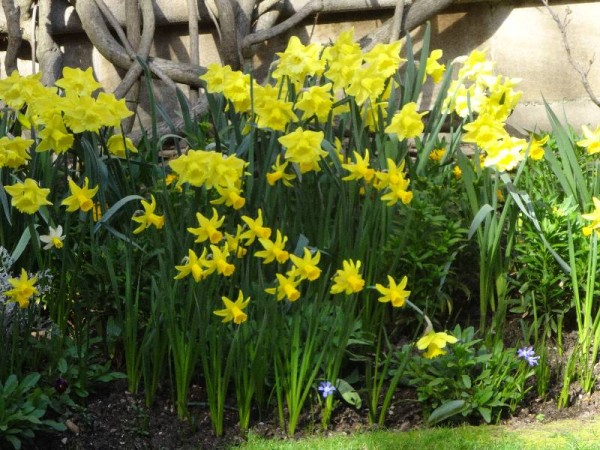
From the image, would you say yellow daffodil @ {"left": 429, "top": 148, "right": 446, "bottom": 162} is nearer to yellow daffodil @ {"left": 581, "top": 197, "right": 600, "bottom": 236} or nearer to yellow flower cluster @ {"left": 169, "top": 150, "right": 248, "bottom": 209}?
Result: yellow daffodil @ {"left": 581, "top": 197, "right": 600, "bottom": 236}

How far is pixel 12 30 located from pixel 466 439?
167 inches

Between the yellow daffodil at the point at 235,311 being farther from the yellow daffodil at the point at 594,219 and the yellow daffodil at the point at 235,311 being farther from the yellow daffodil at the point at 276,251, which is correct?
the yellow daffodil at the point at 594,219

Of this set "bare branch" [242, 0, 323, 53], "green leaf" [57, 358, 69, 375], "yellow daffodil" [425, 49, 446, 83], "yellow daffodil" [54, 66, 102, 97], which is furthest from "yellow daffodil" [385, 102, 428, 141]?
"bare branch" [242, 0, 323, 53]

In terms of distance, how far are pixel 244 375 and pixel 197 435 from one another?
0.75ft

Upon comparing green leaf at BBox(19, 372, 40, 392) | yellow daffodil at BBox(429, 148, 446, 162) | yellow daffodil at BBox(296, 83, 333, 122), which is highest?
yellow daffodil at BBox(296, 83, 333, 122)

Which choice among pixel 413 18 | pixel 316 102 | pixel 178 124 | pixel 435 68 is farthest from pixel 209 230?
pixel 413 18

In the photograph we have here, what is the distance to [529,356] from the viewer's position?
2.89 metres

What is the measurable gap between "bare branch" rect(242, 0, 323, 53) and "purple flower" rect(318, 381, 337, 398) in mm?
2993

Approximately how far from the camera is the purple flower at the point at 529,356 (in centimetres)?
285

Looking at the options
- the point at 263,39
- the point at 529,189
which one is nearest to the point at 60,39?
the point at 263,39

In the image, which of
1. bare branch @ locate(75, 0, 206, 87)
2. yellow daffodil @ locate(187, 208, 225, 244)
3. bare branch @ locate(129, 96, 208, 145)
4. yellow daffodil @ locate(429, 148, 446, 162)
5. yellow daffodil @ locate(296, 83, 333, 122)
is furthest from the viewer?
bare branch @ locate(75, 0, 206, 87)

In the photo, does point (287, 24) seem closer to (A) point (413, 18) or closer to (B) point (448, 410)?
(A) point (413, 18)

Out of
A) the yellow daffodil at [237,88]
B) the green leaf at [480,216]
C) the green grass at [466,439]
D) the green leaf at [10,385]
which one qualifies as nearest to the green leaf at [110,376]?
the green leaf at [10,385]

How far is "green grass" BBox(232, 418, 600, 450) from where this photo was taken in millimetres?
2553
